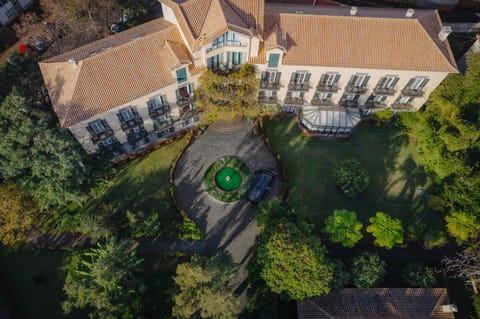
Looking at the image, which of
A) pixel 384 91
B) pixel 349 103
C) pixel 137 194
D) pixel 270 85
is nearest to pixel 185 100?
pixel 270 85

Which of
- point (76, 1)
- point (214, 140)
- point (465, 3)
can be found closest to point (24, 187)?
point (214, 140)

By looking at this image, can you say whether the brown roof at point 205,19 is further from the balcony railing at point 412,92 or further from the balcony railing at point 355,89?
the balcony railing at point 412,92

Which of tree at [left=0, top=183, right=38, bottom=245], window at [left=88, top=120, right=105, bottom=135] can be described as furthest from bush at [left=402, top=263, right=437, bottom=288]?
tree at [left=0, top=183, right=38, bottom=245]

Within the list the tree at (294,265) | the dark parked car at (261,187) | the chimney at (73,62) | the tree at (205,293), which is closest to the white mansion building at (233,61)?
the chimney at (73,62)

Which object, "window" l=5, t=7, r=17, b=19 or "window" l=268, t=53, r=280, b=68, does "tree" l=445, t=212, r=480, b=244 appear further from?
"window" l=5, t=7, r=17, b=19

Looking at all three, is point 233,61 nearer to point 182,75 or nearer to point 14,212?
point 182,75
